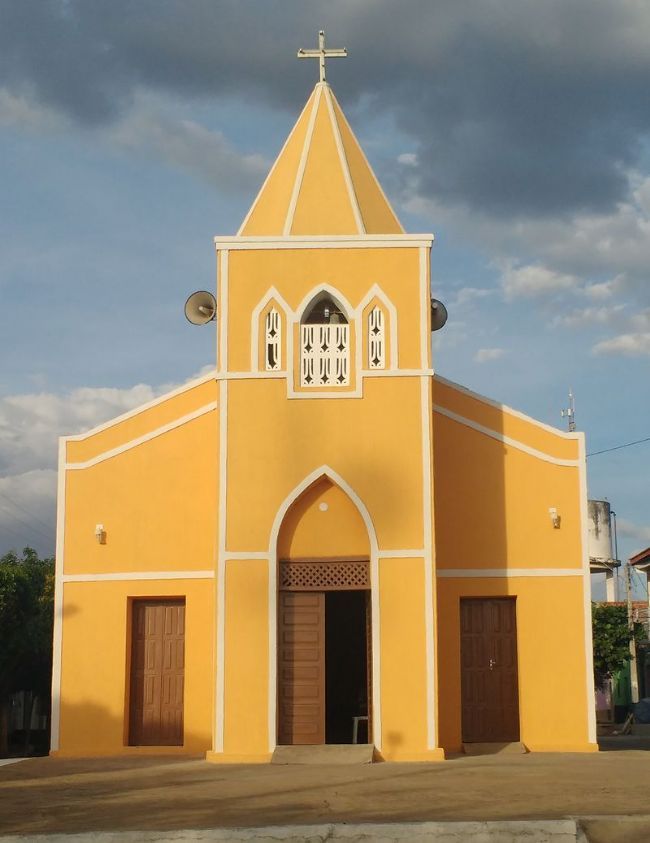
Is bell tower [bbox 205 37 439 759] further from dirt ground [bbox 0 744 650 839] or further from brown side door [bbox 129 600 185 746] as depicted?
brown side door [bbox 129 600 185 746]

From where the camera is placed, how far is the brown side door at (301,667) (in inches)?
599

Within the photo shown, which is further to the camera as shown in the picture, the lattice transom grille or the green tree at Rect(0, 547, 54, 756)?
the green tree at Rect(0, 547, 54, 756)

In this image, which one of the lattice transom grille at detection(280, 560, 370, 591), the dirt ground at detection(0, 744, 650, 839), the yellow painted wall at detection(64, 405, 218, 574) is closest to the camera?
the dirt ground at detection(0, 744, 650, 839)

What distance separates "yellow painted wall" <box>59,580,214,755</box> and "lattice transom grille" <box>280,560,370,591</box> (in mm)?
1843

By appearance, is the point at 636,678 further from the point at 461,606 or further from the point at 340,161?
the point at 340,161

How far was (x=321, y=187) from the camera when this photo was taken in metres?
17.6

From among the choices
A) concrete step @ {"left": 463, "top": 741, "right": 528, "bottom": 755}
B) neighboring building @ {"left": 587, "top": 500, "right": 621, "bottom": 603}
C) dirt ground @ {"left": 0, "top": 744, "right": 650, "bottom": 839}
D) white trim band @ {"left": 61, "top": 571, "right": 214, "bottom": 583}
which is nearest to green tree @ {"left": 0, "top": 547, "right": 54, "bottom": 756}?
white trim band @ {"left": 61, "top": 571, "right": 214, "bottom": 583}

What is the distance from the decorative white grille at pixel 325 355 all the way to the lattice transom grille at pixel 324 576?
2472 mm

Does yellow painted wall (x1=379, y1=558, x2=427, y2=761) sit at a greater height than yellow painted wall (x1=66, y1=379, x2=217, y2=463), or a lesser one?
lesser

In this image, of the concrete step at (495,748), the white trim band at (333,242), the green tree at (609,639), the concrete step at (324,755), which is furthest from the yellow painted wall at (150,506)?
the green tree at (609,639)

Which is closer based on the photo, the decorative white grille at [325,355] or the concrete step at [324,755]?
the concrete step at [324,755]

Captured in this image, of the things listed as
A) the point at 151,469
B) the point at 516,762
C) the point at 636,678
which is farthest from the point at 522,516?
the point at 636,678

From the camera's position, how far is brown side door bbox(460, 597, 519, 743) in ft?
55.4

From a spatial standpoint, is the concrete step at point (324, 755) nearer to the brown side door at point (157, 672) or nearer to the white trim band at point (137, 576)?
the brown side door at point (157, 672)
